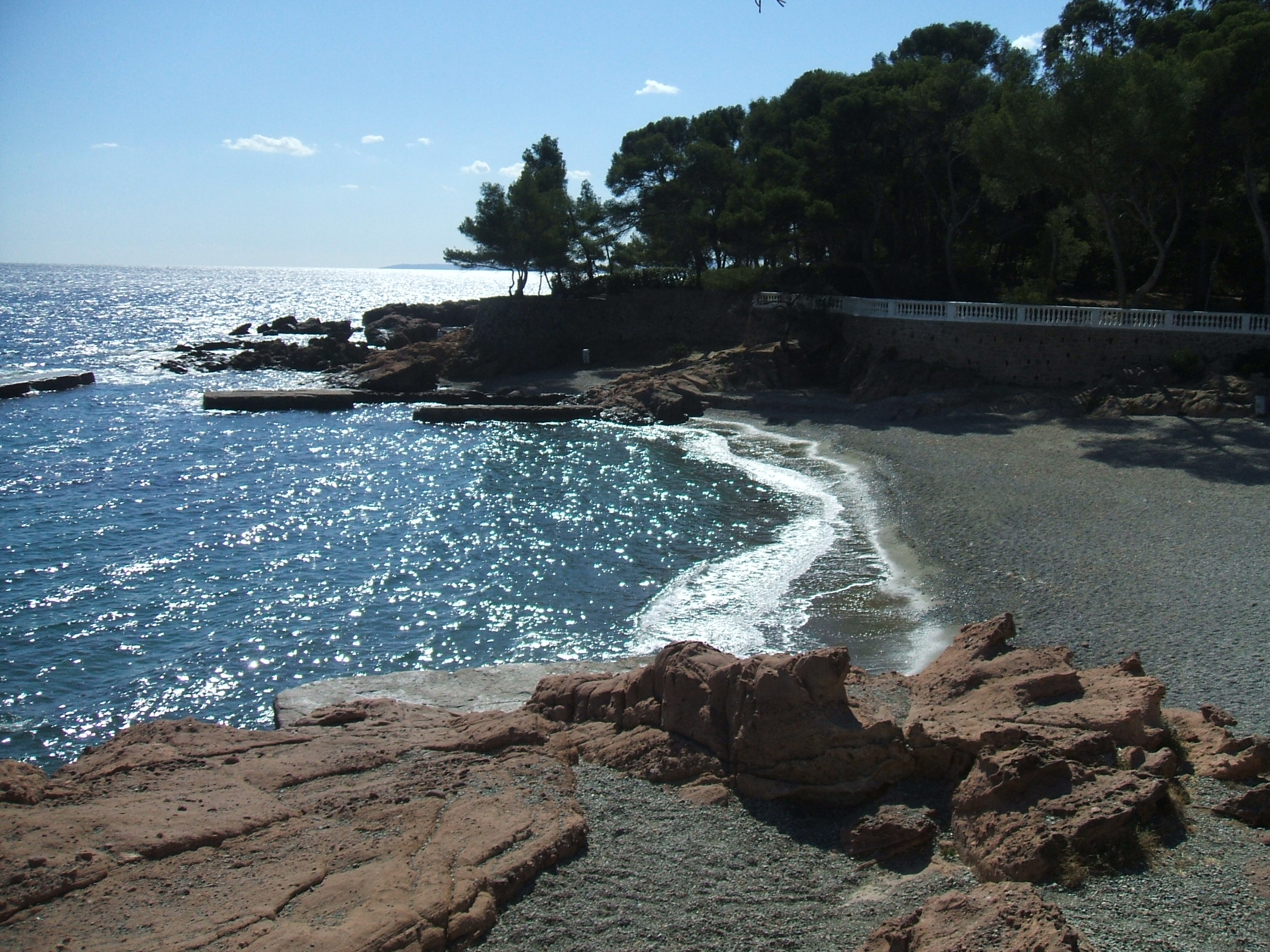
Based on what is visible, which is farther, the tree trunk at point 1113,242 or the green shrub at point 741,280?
A: the green shrub at point 741,280

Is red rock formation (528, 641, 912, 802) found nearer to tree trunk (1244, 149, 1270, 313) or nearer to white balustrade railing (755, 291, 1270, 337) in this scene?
white balustrade railing (755, 291, 1270, 337)

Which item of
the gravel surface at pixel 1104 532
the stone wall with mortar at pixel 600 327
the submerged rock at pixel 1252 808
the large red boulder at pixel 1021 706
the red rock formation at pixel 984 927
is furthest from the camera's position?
the stone wall with mortar at pixel 600 327

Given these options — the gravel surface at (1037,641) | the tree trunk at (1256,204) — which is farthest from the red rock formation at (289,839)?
the tree trunk at (1256,204)

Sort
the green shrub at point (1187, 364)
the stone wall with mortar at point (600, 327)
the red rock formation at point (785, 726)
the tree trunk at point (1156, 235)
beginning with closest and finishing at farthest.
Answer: the red rock formation at point (785, 726) < the green shrub at point (1187, 364) < the tree trunk at point (1156, 235) < the stone wall with mortar at point (600, 327)

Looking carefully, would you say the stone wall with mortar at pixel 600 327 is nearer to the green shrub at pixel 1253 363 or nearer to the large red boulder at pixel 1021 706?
the green shrub at pixel 1253 363

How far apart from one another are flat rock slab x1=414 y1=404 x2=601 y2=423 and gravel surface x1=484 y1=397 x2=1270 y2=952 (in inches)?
434

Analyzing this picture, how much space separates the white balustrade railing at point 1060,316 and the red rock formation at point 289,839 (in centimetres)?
2722

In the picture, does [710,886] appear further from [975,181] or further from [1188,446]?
[975,181]

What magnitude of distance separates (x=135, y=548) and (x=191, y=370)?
3818 cm

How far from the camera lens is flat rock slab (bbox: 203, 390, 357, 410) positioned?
42.5m

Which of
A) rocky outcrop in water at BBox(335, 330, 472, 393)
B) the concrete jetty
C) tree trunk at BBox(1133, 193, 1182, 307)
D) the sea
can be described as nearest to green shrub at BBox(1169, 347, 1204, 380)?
tree trunk at BBox(1133, 193, 1182, 307)

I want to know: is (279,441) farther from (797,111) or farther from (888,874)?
(888,874)

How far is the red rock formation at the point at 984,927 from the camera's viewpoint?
19.6 ft

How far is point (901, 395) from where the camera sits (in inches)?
1341
